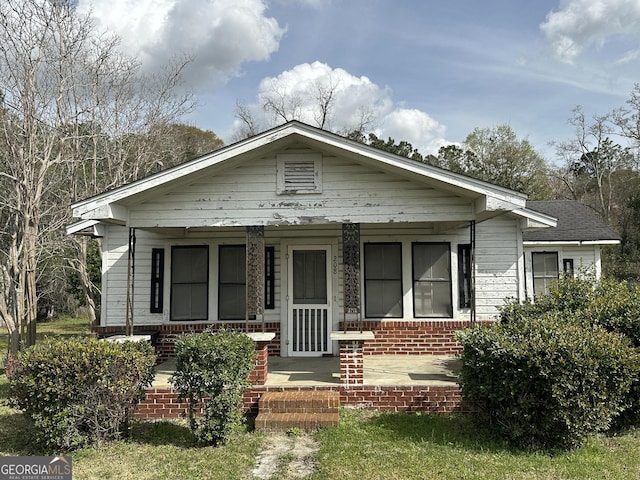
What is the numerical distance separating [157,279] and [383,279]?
4.54 metres

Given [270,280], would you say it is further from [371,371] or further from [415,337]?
[415,337]

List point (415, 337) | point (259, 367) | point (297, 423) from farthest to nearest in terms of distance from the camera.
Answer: point (415, 337) → point (259, 367) → point (297, 423)

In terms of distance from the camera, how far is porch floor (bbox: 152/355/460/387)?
6.99m

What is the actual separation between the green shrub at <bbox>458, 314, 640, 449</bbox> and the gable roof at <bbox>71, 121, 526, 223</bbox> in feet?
7.25

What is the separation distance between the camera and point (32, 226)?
429 inches

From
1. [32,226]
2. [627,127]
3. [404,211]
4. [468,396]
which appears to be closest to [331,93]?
[627,127]

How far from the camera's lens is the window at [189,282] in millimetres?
9617

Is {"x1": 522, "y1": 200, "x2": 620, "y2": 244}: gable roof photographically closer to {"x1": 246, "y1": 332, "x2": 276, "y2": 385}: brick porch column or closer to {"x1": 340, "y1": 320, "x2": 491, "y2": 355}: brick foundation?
{"x1": 340, "y1": 320, "x2": 491, "y2": 355}: brick foundation

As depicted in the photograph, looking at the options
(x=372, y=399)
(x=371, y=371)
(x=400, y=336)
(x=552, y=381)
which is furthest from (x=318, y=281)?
(x=552, y=381)

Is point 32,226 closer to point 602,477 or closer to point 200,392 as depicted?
point 200,392

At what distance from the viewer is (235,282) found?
31.8ft

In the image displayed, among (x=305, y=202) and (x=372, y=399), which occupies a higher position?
(x=305, y=202)

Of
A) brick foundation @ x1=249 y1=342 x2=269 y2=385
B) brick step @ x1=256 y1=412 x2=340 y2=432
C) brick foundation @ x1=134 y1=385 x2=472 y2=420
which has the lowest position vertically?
brick step @ x1=256 y1=412 x2=340 y2=432

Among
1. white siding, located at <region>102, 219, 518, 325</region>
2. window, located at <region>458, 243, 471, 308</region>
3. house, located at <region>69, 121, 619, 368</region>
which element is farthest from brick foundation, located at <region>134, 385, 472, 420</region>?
window, located at <region>458, 243, 471, 308</region>
